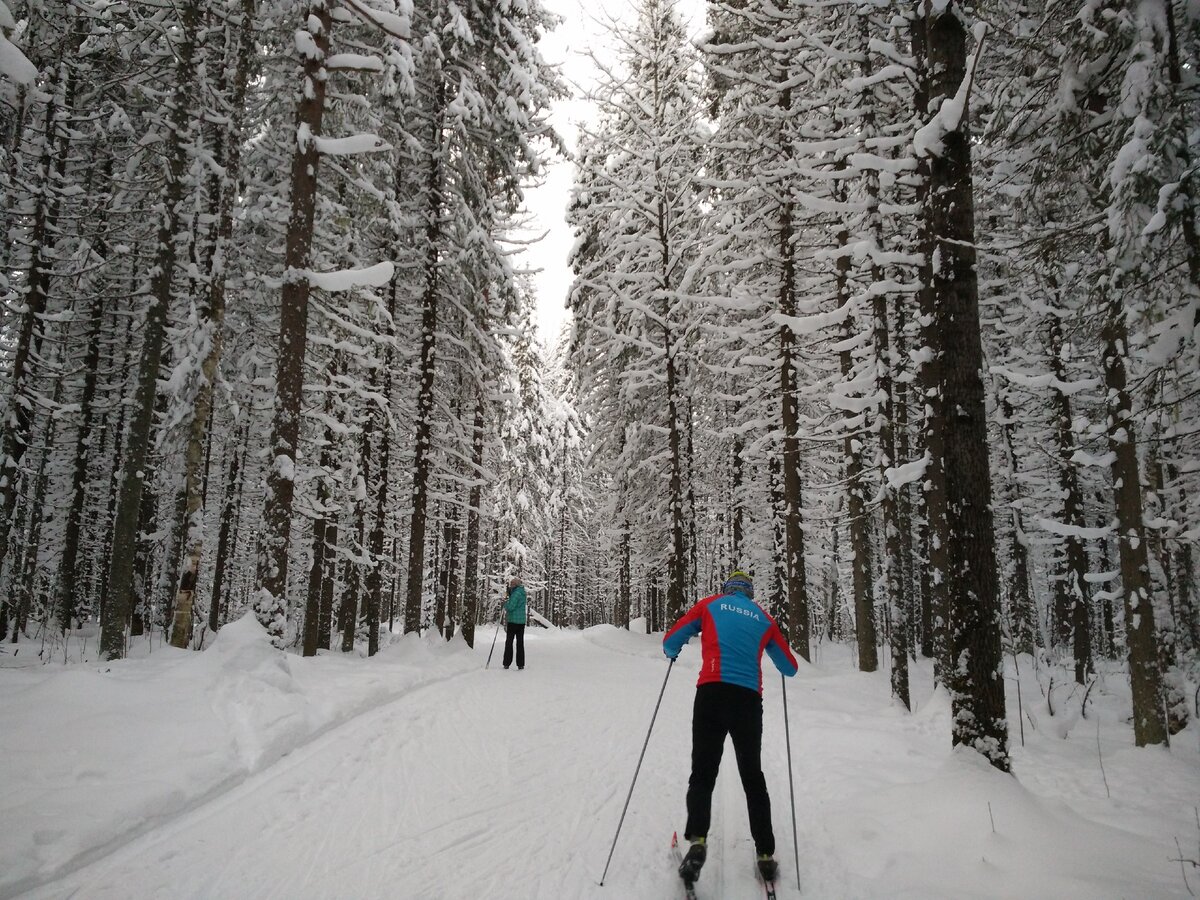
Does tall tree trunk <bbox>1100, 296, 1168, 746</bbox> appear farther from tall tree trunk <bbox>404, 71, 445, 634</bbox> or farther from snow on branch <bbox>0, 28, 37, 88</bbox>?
tall tree trunk <bbox>404, 71, 445, 634</bbox>

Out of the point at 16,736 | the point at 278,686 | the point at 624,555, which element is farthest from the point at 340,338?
the point at 624,555

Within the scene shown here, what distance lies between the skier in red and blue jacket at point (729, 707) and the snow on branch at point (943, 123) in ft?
16.6

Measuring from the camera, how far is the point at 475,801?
17.4 feet

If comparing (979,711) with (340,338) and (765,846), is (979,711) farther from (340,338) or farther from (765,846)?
(340,338)

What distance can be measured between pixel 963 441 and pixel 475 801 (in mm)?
5882

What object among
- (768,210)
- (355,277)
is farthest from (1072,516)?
(355,277)

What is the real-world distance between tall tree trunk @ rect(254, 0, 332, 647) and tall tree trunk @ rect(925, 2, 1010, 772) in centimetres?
902

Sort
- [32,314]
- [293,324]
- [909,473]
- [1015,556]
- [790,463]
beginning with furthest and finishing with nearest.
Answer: [1015,556] → [790,463] → [32,314] → [293,324] → [909,473]

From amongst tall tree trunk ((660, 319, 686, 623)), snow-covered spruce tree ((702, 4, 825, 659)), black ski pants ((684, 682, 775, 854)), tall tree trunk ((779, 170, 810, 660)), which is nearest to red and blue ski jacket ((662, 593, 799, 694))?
black ski pants ((684, 682, 775, 854))

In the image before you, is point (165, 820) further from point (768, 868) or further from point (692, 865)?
point (768, 868)

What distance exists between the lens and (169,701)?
629 cm

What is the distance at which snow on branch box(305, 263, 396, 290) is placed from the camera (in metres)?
9.19

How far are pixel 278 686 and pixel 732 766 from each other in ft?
19.5

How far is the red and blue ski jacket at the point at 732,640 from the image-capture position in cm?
443
